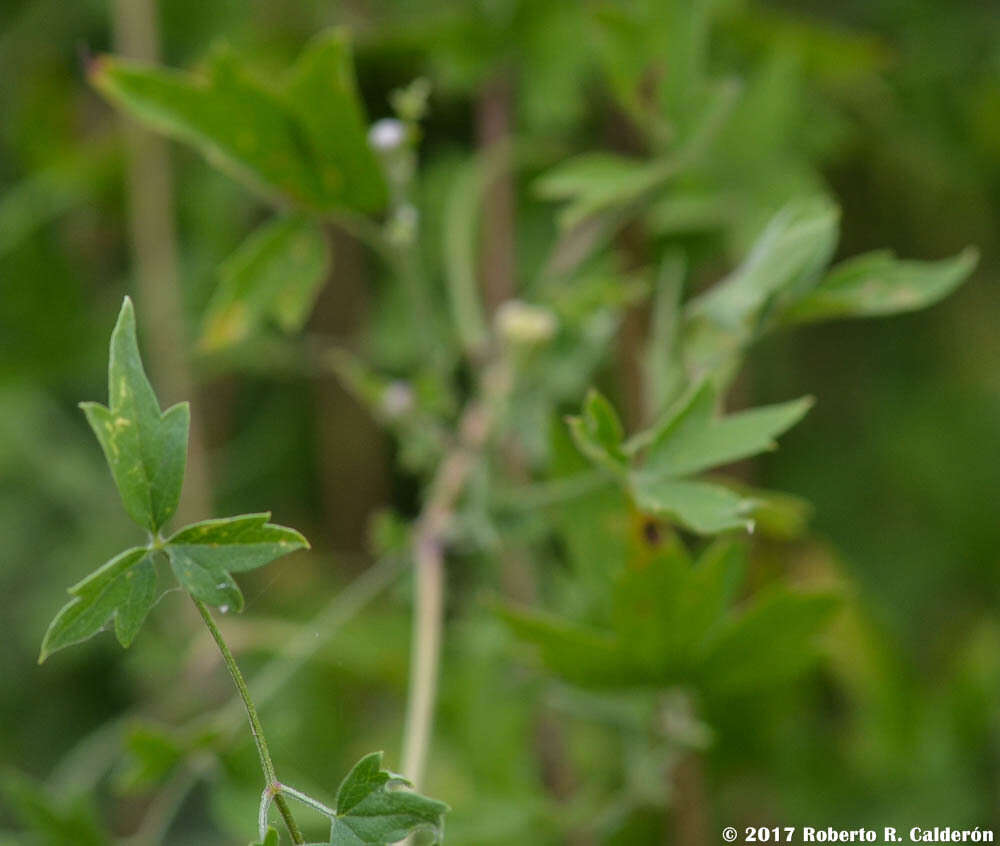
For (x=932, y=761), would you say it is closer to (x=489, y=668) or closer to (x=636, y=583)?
(x=489, y=668)

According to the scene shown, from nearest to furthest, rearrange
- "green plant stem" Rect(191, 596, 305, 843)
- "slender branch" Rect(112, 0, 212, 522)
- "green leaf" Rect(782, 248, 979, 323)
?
"green plant stem" Rect(191, 596, 305, 843)
"green leaf" Rect(782, 248, 979, 323)
"slender branch" Rect(112, 0, 212, 522)

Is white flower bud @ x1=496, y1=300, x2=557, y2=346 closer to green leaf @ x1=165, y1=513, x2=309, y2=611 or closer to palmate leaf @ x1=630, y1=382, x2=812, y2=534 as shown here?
palmate leaf @ x1=630, y1=382, x2=812, y2=534

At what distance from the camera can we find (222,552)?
50cm

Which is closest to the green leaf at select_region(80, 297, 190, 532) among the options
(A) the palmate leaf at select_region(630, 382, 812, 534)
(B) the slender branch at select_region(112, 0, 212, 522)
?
(A) the palmate leaf at select_region(630, 382, 812, 534)

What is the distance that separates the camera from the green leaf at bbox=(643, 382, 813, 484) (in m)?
0.63

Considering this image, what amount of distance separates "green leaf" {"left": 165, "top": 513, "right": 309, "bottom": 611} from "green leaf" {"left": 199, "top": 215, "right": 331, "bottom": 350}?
0.34 meters

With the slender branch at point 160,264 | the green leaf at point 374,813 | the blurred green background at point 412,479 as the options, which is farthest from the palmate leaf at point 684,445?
the slender branch at point 160,264

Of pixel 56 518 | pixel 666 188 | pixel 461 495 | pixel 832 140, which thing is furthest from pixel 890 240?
pixel 56 518

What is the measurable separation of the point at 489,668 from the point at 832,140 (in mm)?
Result: 671

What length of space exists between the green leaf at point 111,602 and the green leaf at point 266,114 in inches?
15.1

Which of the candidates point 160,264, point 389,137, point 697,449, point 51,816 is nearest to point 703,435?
point 697,449

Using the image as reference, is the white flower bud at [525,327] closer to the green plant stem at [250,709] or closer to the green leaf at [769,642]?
the green leaf at [769,642]

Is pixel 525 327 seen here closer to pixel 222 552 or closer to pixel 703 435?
pixel 703 435

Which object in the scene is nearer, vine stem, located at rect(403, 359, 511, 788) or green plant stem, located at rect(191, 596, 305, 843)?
green plant stem, located at rect(191, 596, 305, 843)
